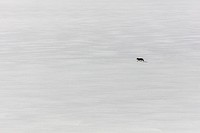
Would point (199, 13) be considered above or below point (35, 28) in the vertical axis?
above

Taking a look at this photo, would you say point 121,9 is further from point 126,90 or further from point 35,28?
point 126,90

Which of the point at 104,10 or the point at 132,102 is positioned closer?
the point at 132,102

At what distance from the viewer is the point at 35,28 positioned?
5582 mm

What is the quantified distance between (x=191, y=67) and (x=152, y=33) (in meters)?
1.51

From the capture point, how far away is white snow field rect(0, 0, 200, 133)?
2.53 meters

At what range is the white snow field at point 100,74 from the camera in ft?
8.29

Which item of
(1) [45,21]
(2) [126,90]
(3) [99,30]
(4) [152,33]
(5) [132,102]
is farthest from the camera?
(1) [45,21]

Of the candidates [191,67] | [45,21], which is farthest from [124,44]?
[45,21]

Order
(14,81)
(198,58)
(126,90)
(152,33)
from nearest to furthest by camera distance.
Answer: (126,90) → (14,81) → (198,58) → (152,33)

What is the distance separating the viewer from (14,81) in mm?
3336

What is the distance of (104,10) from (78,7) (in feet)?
2.19

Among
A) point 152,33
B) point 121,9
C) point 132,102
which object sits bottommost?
point 132,102

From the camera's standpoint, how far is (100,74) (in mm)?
3504

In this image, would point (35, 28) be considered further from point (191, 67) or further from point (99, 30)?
point (191, 67)
